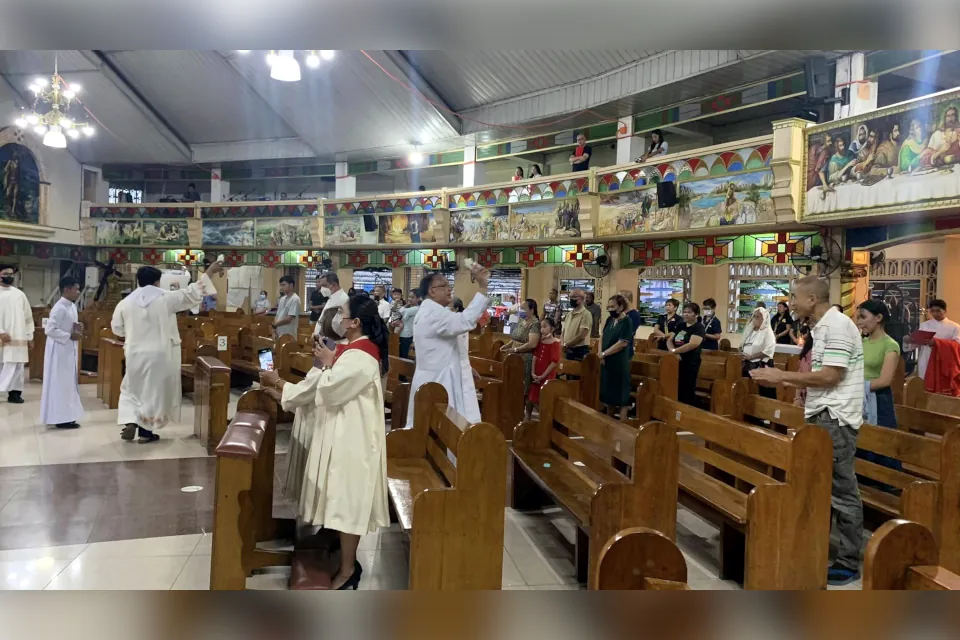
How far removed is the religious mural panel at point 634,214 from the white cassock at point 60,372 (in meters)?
7.86

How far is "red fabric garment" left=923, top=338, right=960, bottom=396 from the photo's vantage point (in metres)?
5.91

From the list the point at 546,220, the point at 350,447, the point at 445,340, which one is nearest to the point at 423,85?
the point at 546,220

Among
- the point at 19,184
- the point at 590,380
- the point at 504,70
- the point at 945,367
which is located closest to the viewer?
the point at 945,367

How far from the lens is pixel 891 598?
1.87 feet

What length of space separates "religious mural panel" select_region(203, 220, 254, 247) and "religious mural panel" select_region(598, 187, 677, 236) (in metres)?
10.2

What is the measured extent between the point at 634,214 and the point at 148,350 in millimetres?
7690

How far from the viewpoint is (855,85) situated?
Answer: 8812 mm

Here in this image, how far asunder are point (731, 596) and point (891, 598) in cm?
14

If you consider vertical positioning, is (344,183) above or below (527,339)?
above

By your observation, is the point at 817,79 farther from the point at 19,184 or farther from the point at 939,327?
the point at 19,184

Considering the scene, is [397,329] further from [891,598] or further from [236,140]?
[236,140]

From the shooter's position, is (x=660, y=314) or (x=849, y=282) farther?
(x=660, y=314)

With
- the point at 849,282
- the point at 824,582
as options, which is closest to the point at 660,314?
the point at 849,282

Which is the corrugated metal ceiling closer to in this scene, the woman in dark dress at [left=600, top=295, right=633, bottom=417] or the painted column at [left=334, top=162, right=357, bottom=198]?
the painted column at [left=334, top=162, right=357, bottom=198]
